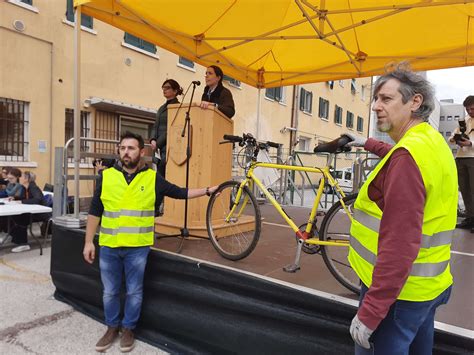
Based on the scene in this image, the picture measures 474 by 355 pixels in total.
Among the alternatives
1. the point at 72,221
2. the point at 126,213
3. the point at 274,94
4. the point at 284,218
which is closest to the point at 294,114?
the point at 274,94

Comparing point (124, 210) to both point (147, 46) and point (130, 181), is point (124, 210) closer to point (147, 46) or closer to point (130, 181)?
point (130, 181)

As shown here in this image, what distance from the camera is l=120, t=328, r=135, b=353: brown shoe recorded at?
111 inches

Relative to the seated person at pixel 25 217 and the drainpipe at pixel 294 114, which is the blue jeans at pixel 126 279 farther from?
the drainpipe at pixel 294 114

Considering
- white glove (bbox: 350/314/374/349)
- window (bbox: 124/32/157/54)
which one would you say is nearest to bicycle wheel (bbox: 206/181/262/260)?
white glove (bbox: 350/314/374/349)

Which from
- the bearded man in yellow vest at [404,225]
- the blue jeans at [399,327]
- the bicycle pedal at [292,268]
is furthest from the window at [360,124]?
the blue jeans at [399,327]

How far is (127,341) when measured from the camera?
2.87m

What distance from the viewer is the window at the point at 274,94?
16.8m

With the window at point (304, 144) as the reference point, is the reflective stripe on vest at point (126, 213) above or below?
below

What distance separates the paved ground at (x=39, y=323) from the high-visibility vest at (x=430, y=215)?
2.26 metres

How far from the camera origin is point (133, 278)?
2.88 m

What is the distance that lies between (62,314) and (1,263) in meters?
2.12

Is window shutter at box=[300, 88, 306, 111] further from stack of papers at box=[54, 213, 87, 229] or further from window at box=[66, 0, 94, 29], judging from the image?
stack of papers at box=[54, 213, 87, 229]

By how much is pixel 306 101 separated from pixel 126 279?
18483 mm

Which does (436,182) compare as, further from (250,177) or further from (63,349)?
(63,349)
